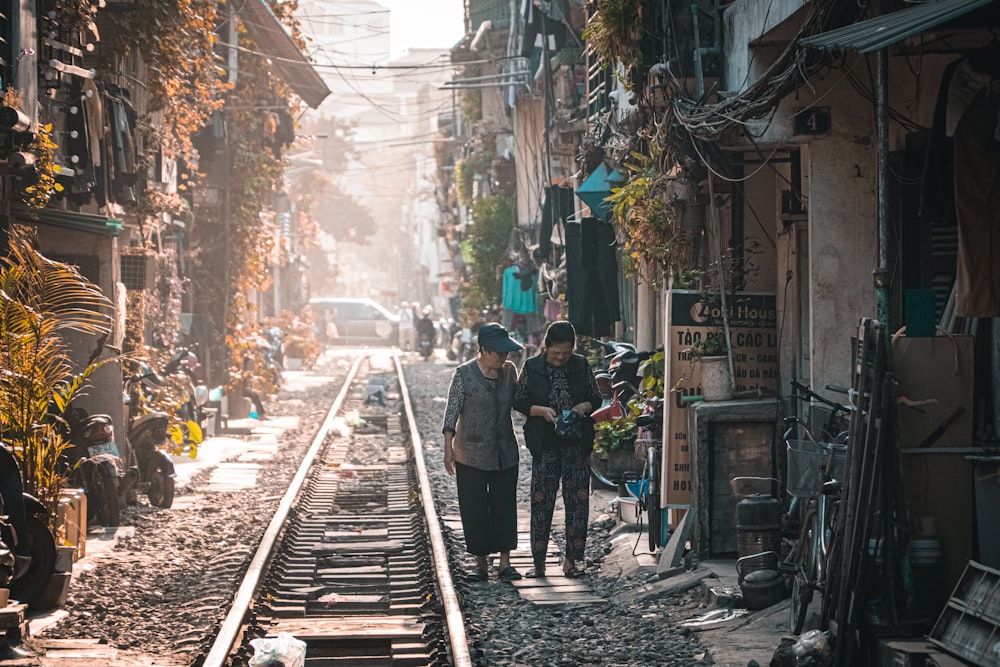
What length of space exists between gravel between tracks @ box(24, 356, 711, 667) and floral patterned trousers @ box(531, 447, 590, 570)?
16.5 inches

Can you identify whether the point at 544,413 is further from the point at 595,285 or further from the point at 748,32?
the point at 595,285

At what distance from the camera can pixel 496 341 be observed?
397 inches

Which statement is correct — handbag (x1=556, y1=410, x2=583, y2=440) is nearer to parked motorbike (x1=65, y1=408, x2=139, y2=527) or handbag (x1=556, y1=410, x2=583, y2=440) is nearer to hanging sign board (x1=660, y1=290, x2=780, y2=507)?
hanging sign board (x1=660, y1=290, x2=780, y2=507)

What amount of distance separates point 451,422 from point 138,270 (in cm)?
866

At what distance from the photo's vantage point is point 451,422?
10.1 metres

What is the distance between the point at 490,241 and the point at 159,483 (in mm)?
21935

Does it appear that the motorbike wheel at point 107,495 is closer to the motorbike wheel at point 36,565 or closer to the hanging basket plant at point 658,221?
the motorbike wheel at point 36,565

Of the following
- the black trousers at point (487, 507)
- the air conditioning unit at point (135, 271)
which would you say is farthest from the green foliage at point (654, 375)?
the air conditioning unit at point (135, 271)

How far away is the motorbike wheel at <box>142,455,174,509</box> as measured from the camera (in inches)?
559

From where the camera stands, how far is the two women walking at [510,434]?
400 inches

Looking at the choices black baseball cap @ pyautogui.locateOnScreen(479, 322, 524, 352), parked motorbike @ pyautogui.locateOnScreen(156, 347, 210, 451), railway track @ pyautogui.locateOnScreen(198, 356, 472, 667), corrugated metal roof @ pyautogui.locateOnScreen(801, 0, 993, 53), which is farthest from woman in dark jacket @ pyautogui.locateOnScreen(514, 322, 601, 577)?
parked motorbike @ pyautogui.locateOnScreen(156, 347, 210, 451)

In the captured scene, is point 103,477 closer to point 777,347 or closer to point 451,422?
point 451,422

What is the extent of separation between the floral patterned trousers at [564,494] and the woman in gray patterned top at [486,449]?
19 centimetres

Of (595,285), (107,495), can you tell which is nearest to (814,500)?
(107,495)
